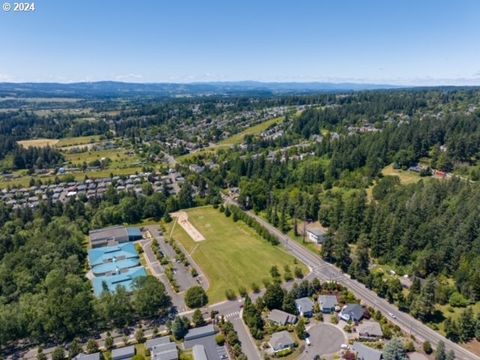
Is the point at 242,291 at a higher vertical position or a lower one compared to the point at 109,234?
lower

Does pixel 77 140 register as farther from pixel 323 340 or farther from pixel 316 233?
pixel 323 340

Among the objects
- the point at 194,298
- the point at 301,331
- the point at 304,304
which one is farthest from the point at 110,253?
the point at 301,331

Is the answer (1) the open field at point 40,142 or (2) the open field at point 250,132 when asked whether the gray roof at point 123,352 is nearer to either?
(2) the open field at point 250,132

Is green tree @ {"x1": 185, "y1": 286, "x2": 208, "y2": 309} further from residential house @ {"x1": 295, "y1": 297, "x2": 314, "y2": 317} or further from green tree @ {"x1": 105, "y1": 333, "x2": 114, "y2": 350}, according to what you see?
residential house @ {"x1": 295, "y1": 297, "x2": 314, "y2": 317}

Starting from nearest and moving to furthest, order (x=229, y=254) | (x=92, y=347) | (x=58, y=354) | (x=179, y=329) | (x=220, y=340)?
(x=58, y=354)
(x=92, y=347)
(x=220, y=340)
(x=179, y=329)
(x=229, y=254)

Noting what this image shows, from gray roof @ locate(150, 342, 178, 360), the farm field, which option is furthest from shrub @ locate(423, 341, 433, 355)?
the farm field

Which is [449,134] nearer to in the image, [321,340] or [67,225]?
[321,340]

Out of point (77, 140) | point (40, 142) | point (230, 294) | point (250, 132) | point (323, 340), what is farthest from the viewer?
point (77, 140)
